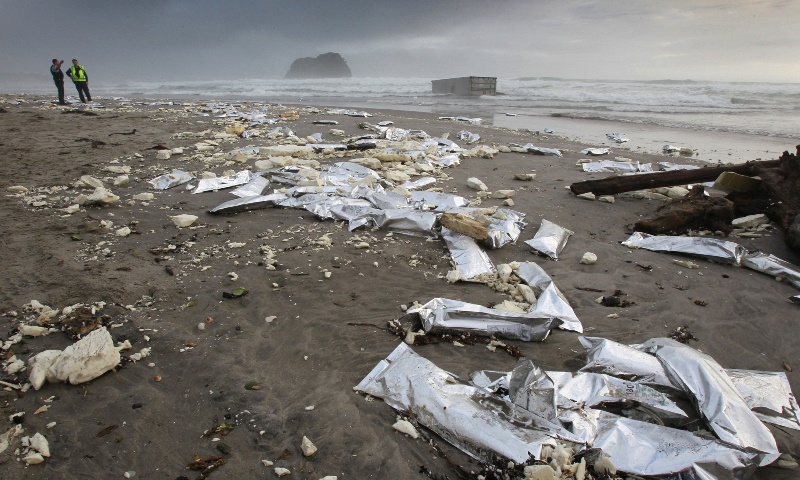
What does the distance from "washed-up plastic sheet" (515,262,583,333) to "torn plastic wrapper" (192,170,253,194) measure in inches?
143

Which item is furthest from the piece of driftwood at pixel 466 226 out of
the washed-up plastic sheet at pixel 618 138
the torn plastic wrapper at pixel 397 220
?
the washed-up plastic sheet at pixel 618 138

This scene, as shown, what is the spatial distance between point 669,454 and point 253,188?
179 inches

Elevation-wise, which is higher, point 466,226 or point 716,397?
point 466,226

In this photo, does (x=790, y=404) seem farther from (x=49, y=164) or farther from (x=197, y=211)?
(x=49, y=164)

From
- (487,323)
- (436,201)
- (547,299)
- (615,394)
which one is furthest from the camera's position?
(436,201)

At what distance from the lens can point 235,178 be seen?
16.9ft

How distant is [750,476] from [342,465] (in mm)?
1563

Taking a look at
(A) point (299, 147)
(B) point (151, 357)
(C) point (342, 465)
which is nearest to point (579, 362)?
(C) point (342, 465)

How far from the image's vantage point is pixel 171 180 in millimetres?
5023

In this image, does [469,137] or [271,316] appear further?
[469,137]

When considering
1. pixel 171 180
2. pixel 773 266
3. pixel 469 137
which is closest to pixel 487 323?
pixel 773 266

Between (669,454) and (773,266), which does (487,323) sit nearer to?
(669,454)

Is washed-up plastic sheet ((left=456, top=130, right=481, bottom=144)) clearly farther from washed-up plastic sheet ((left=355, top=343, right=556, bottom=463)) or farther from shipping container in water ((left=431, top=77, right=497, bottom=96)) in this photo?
shipping container in water ((left=431, top=77, right=497, bottom=96))

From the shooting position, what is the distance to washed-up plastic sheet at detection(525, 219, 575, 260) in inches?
141
